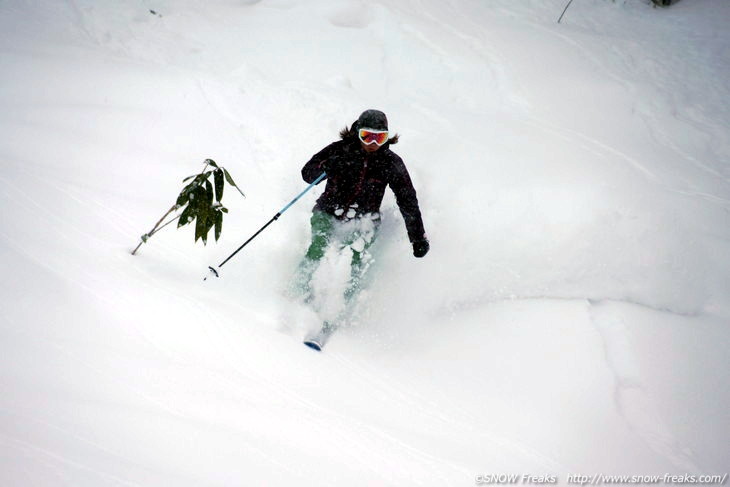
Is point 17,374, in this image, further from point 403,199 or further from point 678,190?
point 678,190

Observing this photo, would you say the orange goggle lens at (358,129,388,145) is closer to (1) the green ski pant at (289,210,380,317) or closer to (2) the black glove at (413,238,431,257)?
(1) the green ski pant at (289,210,380,317)

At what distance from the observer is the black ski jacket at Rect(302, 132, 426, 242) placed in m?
3.10

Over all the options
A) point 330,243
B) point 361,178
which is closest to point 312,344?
point 330,243

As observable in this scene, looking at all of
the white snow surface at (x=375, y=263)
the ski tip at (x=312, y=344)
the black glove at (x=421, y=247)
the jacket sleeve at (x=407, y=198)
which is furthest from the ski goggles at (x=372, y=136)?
the ski tip at (x=312, y=344)

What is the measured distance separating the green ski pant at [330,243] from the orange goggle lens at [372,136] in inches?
25.4

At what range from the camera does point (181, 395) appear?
83.9 inches

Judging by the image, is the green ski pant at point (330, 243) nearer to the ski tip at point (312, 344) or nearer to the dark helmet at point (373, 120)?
the ski tip at point (312, 344)

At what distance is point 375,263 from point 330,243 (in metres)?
0.57

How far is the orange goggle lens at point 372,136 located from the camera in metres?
2.90

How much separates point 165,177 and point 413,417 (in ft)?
10.3

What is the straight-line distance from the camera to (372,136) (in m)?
2.92

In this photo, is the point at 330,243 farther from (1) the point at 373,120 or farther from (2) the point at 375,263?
(1) the point at 373,120

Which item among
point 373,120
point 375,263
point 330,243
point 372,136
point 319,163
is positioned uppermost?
point 373,120

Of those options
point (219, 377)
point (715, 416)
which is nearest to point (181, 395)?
point (219, 377)
